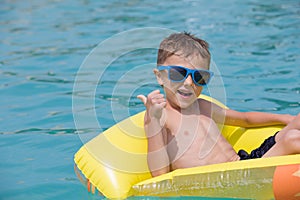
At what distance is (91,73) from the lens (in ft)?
21.0

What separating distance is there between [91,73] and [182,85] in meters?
2.95

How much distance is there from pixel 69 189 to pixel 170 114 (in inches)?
32.9

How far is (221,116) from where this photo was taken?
13.2ft

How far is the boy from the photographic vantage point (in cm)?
351

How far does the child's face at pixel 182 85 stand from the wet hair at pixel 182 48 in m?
0.03

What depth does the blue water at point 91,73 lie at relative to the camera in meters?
4.45

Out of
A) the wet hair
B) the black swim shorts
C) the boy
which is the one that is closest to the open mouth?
the boy

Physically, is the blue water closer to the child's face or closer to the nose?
the child's face

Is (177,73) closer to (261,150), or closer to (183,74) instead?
(183,74)

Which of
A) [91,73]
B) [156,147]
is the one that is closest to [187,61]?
[156,147]

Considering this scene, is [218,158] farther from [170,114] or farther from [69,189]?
[69,189]

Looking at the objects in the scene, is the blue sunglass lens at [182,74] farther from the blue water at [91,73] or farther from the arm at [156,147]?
the blue water at [91,73]

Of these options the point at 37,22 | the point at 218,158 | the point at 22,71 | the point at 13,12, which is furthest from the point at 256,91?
the point at 13,12

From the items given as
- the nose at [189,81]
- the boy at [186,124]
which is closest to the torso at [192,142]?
the boy at [186,124]
